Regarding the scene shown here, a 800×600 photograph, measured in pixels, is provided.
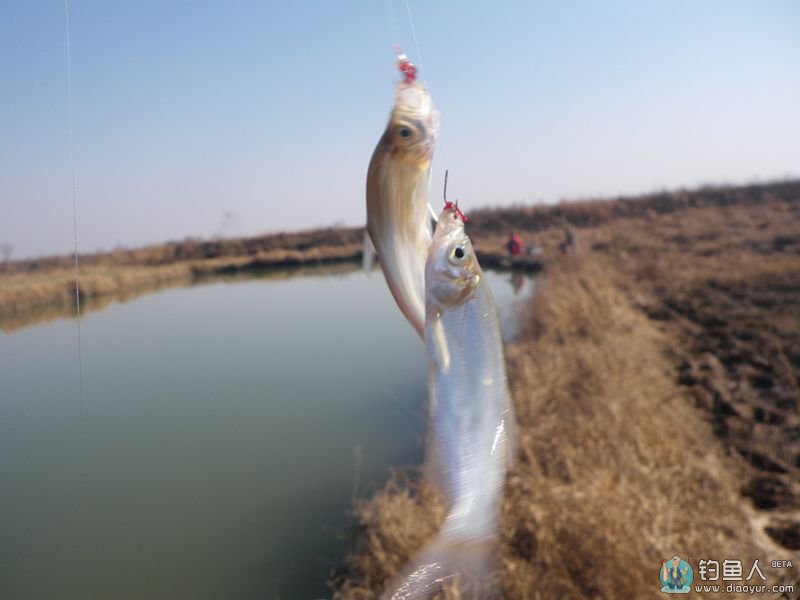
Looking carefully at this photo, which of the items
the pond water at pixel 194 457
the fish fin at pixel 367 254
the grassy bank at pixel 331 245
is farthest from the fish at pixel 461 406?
the grassy bank at pixel 331 245

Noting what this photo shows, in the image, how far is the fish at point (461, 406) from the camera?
3.05ft

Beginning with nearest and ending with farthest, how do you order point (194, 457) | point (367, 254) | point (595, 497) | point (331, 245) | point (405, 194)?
point (405, 194) → point (367, 254) → point (595, 497) → point (194, 457) → point (331, 245)

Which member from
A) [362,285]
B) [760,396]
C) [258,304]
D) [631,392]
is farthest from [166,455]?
[362,285]

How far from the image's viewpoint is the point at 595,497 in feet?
12.2

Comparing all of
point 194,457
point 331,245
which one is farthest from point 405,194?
point 331,245

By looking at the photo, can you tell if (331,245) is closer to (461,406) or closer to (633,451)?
(633,451)

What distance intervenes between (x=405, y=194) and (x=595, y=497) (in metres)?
3.43

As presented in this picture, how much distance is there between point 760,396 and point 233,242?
29.3 m

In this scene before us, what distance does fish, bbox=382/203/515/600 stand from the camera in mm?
929

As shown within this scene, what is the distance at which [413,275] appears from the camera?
95 cm

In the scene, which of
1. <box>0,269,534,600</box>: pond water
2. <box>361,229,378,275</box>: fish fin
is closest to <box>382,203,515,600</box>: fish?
<box>361,229,378,275</box>: fish fin

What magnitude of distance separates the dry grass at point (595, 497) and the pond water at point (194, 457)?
41.1 inches

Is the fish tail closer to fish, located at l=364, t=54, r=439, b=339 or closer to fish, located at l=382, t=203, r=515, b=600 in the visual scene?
fish, located at l=382, t=203, r=515, b=600

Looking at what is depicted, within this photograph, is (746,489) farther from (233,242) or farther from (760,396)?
(233,242)
